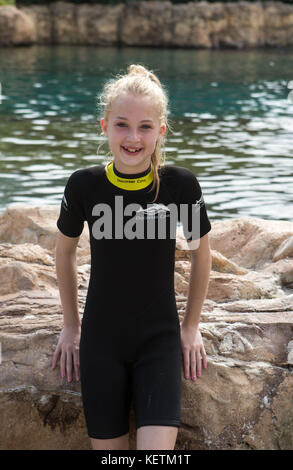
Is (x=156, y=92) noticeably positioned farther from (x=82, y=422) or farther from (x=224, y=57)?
(x=224, y=57)

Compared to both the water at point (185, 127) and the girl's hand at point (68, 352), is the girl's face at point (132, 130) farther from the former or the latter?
the girl's hand at point (68, 352)

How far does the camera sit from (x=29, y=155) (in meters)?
8.88

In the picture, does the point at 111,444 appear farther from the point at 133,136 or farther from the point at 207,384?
the point at 133,136

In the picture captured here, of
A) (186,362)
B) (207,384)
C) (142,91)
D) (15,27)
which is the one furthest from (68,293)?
(15,27)

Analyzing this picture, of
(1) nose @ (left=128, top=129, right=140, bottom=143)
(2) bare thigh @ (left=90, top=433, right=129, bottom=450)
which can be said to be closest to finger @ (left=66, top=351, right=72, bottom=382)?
(2) bare thigh @ (left=90, top=433, right=129, bottom=450)

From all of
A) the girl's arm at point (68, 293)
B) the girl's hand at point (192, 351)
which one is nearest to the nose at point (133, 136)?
the girl's arm at point (68, 293)

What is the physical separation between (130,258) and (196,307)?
0.99 ft

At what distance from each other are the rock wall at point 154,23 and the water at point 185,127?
455 cm

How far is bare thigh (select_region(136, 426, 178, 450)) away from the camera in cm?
207

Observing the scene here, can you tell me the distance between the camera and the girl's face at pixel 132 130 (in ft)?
7.59

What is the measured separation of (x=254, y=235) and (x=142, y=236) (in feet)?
6.93

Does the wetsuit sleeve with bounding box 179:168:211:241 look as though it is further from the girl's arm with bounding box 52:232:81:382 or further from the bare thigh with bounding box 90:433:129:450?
the bare thigh with bounding box 90:433:129:450

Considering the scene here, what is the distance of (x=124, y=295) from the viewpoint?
2336mm
